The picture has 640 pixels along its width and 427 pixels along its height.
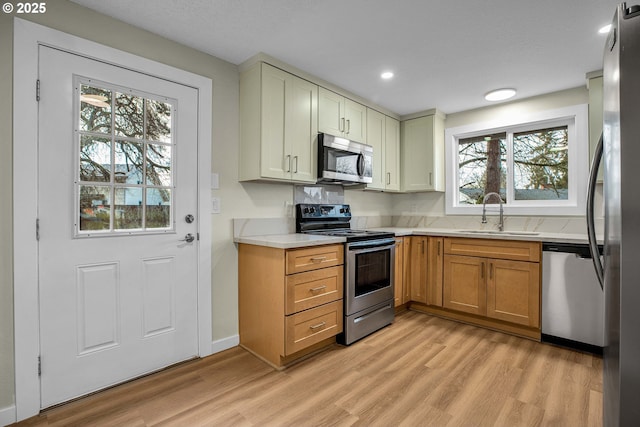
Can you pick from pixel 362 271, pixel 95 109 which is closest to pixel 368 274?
pixel 362 271

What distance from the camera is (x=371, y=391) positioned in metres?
1.93

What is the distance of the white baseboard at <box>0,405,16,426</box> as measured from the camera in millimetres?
1611

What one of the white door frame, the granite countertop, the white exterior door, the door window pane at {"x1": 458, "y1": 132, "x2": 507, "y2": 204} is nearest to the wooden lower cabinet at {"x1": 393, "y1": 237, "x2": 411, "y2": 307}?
the granite countertop

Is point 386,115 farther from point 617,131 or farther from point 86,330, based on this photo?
point 86,330

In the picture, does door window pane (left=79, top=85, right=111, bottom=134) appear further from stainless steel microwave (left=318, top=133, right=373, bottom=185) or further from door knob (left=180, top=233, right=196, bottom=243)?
stainless steel microwave (left=318, top=133, right=373, bottom=185)

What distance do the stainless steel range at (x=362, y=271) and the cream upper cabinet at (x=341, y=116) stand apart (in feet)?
2.43

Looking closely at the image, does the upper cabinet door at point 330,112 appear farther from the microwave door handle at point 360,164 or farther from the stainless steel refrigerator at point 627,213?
the stainless steel refrigerator at point 627,213

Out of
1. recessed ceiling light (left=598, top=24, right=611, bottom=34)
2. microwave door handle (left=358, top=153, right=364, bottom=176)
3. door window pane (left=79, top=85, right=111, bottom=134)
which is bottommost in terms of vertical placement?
microwave door handle (left=358, top=153, right=364, bottom=176)

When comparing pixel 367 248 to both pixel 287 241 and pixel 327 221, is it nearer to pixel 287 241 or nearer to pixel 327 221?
pixel 327 221

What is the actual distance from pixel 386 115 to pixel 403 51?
53.8 inches

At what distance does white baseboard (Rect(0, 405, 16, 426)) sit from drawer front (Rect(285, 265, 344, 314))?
1485 millimetres

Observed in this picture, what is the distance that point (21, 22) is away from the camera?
165cm

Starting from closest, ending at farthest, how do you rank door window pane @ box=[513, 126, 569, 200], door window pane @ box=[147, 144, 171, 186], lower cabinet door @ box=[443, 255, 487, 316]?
door window pane @ box=[147, 144, 171, 186] < lower cabinet door @ box=[443, 255, 487, 316] < door window pane @ box=[513, 126, 569, 200]

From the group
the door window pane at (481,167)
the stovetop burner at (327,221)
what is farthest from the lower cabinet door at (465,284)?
the door window pane at (481,167)
